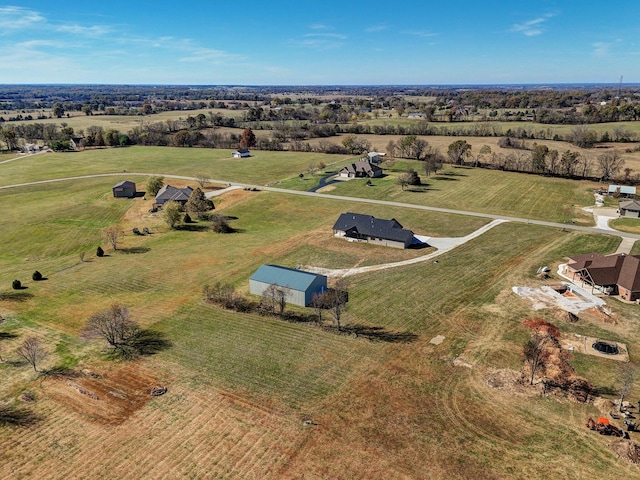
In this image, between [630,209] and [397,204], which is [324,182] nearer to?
[397,204]

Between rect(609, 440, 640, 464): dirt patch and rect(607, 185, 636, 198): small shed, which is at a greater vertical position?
rect(607, 185, 636, 198): small shed

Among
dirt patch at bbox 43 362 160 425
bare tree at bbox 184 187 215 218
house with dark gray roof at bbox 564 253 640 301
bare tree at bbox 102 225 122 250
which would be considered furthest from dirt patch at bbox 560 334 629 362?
bare tree at bbox 184 187 215 218

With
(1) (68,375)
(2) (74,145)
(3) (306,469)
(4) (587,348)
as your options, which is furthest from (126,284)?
(2) (74,145)

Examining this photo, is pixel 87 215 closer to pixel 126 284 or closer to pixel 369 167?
pixel 126 284

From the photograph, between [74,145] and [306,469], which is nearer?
[306,469]

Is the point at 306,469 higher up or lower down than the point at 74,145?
lower down

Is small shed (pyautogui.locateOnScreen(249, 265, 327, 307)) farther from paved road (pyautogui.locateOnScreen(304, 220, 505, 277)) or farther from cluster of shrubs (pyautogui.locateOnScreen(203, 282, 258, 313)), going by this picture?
paved road (pyautogui.locateOnScreen(304, 220, 505, 277))

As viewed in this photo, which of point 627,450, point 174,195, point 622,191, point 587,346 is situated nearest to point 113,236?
point 174,195
